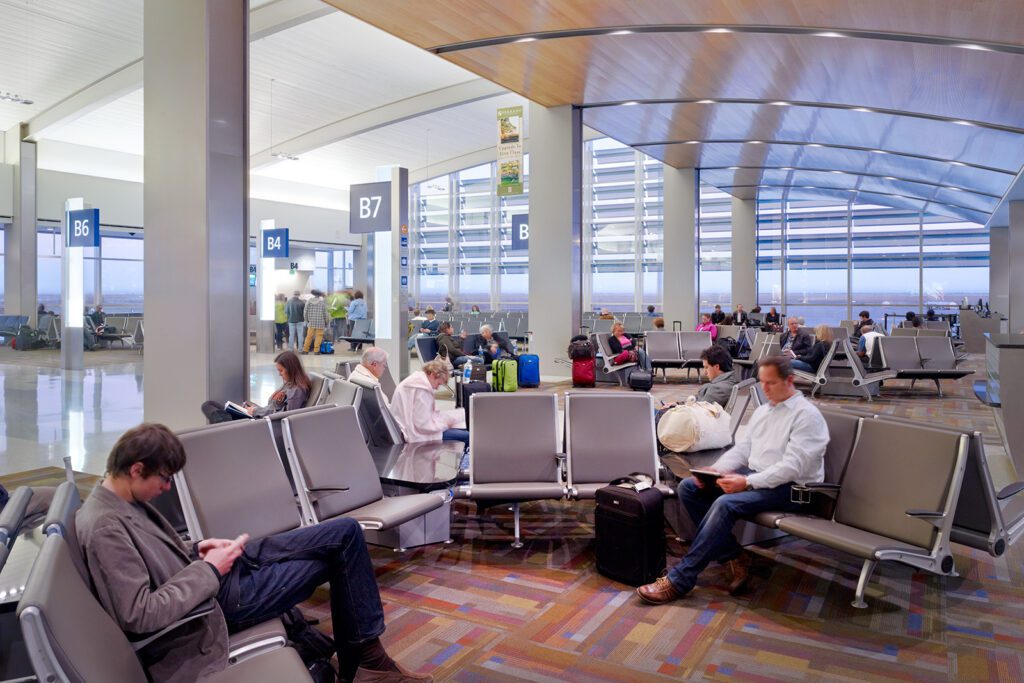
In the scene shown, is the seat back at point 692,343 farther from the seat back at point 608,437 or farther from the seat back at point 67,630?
the seat back at point 67,630

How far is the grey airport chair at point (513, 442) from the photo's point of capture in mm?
4922

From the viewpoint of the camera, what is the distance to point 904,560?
3.67 m

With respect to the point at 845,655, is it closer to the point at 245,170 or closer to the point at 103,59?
the point at 245,170

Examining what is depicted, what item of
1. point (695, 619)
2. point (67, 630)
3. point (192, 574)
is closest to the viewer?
point (67, 630)

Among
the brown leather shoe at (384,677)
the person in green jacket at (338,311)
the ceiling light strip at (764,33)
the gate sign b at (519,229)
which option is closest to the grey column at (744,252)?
the gate sign b at (519,229)

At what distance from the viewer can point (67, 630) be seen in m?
1.66

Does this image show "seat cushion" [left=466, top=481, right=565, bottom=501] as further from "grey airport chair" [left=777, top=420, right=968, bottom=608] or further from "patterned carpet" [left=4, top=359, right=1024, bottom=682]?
"grey airport chair" [left=777, top=420, right=968, bottom=608]

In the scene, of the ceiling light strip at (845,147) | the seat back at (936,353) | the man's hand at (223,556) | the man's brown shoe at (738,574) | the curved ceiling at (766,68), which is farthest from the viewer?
the ceiling light strip at (845,147)

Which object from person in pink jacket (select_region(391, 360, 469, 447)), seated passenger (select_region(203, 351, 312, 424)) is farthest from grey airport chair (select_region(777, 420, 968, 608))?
seated passenger (select_region(203, 351, 312, 424))

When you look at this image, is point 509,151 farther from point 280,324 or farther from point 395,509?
point 280,324

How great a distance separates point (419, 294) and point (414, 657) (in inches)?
1202

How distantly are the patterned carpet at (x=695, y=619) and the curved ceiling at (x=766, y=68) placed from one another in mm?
6713

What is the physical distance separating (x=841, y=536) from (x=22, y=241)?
23.6 metres

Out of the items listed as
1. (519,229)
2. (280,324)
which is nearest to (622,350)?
(519,229)
